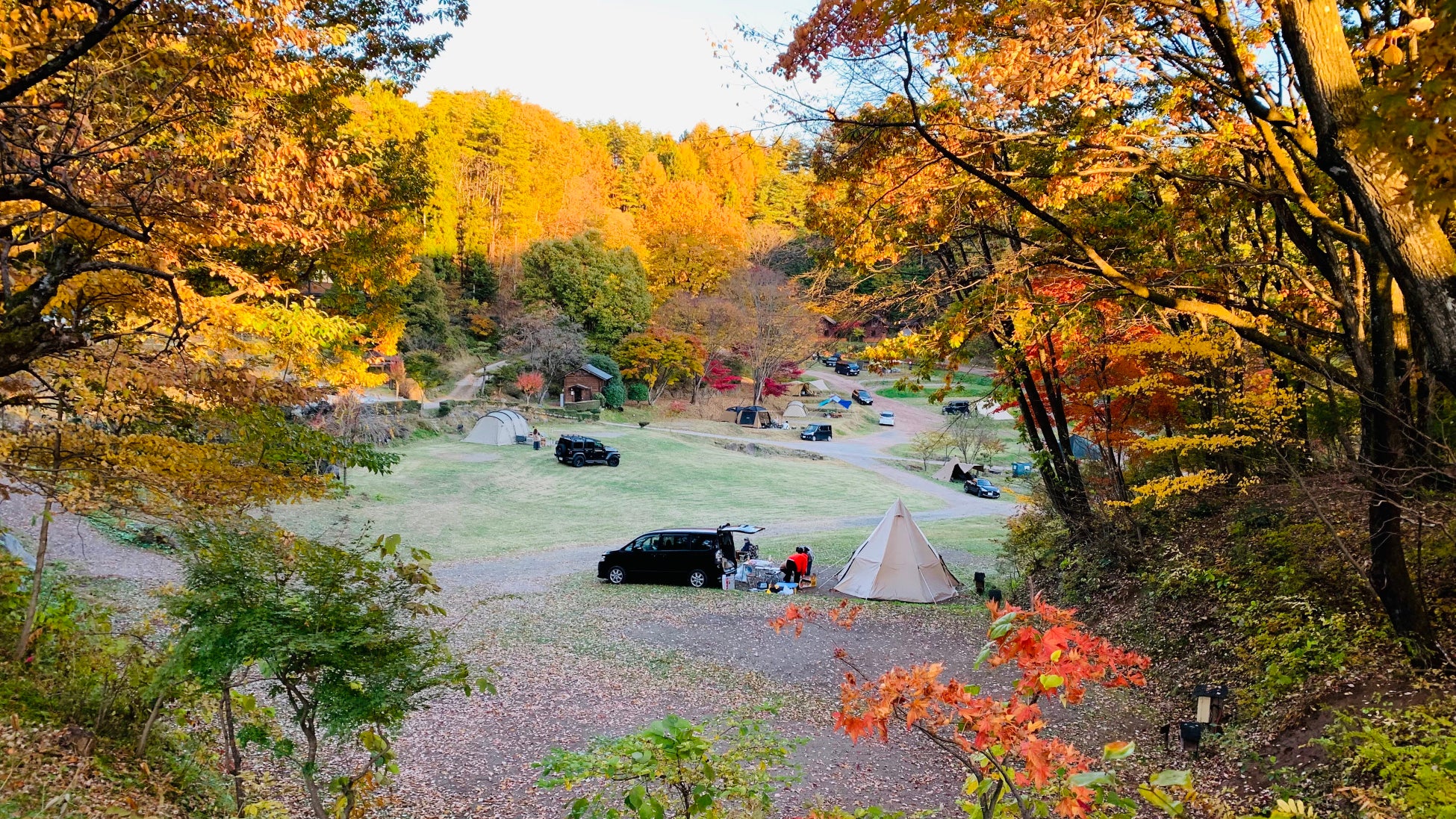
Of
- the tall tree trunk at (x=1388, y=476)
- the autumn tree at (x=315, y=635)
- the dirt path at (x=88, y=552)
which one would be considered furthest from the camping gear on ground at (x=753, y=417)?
the autumn tree at (x=315, y=635)

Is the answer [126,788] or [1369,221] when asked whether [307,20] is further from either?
[1369,221]

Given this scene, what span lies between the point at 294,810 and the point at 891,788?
195 inches

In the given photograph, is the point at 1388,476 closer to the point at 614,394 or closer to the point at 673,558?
the point at 673,558

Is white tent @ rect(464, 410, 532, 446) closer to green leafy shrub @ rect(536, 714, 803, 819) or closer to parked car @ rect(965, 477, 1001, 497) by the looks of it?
parked car @ rect(965, 477, 1001, 497)

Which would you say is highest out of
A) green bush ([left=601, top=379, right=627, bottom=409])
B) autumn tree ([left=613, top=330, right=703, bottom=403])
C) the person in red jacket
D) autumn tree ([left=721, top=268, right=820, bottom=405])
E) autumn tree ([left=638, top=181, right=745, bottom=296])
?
autumn tree ([left=638, top=181, right=745, bottom=296])

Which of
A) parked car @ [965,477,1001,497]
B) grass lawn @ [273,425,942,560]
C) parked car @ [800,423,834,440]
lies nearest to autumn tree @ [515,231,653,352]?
grass lawn @ [273,425,942,560]

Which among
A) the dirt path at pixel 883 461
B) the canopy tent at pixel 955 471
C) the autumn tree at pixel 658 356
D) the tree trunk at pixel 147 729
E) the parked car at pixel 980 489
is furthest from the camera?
the autumn tree at pixel 658 356

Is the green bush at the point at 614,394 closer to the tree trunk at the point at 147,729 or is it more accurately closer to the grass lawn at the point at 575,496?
the grass lawn at the point at 575,496

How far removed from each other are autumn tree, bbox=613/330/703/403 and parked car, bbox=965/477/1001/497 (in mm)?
17692

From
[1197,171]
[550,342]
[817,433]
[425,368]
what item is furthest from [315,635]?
[817,433]

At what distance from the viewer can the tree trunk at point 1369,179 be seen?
3482 millimetres

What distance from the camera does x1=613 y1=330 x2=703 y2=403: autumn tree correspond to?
4391 cm

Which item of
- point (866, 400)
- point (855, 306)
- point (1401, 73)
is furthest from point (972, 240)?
point (866, 400)

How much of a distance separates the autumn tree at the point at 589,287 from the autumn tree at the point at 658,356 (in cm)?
161
